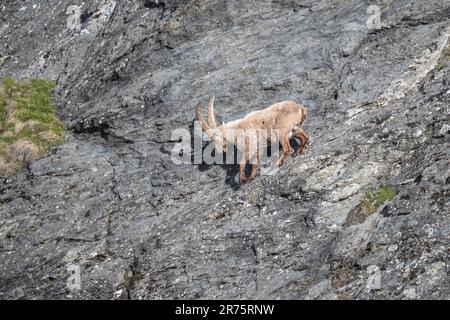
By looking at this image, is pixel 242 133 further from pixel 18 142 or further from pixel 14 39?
pixel 14 39

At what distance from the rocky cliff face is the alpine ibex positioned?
40 centimetres

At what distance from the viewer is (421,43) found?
19.3 metres

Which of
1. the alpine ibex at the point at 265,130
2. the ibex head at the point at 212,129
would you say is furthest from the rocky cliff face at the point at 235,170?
the ibex head at the point at 212,129

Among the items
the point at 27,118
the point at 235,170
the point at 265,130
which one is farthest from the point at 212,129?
the point at 27,118

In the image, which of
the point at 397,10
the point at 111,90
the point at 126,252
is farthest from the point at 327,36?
the point at 126,252

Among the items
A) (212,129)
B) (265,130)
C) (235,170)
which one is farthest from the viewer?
(212,129)

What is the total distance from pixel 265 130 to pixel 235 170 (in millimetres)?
1127

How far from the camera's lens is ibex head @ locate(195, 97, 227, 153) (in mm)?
18109

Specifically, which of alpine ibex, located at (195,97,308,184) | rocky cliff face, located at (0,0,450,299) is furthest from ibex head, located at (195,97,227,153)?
rocky cliff face, located at (0,0,450,299)

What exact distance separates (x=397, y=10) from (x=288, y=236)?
7.46 meters

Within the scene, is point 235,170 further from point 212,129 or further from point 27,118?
point 27,118

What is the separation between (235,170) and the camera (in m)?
18.1

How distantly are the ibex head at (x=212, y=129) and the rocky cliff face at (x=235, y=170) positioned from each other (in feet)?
1.96
